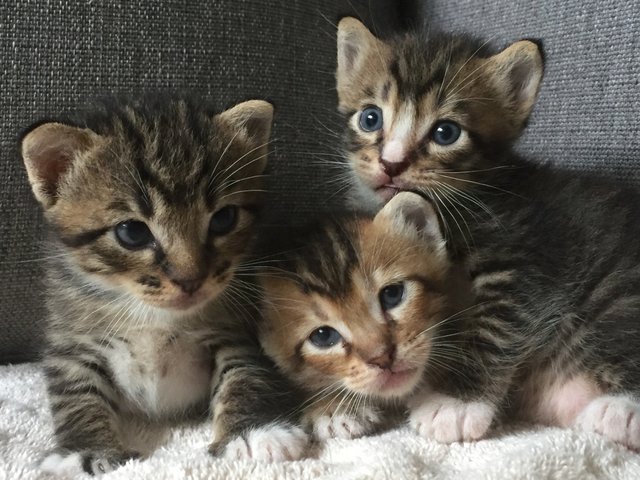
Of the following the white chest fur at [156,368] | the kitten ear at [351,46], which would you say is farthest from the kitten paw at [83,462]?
the kitten ear at [351,46]

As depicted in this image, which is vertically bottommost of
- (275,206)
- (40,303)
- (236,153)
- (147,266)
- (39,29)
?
(40,303)

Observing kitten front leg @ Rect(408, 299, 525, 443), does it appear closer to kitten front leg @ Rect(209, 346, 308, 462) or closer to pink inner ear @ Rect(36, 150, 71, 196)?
kitten front leg @ Rect(209, 346, 308, 462)

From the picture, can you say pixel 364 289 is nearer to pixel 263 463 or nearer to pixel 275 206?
pixel 263 463

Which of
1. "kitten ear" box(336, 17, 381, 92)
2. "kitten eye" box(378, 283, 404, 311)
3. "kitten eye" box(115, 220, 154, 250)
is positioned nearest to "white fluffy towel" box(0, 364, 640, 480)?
"kitten eye" box(378, 283, 404, 311)

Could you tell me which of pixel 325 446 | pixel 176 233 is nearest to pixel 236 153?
pixel 176 233

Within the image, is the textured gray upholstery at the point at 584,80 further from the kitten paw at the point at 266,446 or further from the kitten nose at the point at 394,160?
the kitten paw at the point at 266,446

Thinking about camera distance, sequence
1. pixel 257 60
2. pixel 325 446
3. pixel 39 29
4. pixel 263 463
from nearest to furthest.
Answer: pixel 263 463, pixel 325 446, pixel 39 29, pixel 257 60

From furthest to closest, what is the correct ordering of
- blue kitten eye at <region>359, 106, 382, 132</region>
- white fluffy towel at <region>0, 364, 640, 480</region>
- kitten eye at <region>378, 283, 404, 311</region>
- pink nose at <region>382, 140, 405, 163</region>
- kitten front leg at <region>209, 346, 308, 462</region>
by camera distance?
blue kitten eye at <region>359, 106, 382, 132</region> → pink nose at <region>382, 140, 405, 163</region> → kitten eye at <region>378, 283, 404, 311</region> → kitten front leg at <region>209, 346, 308, 462</region> → white fluffy towel at <region>0, 364, 640, 480</region>
